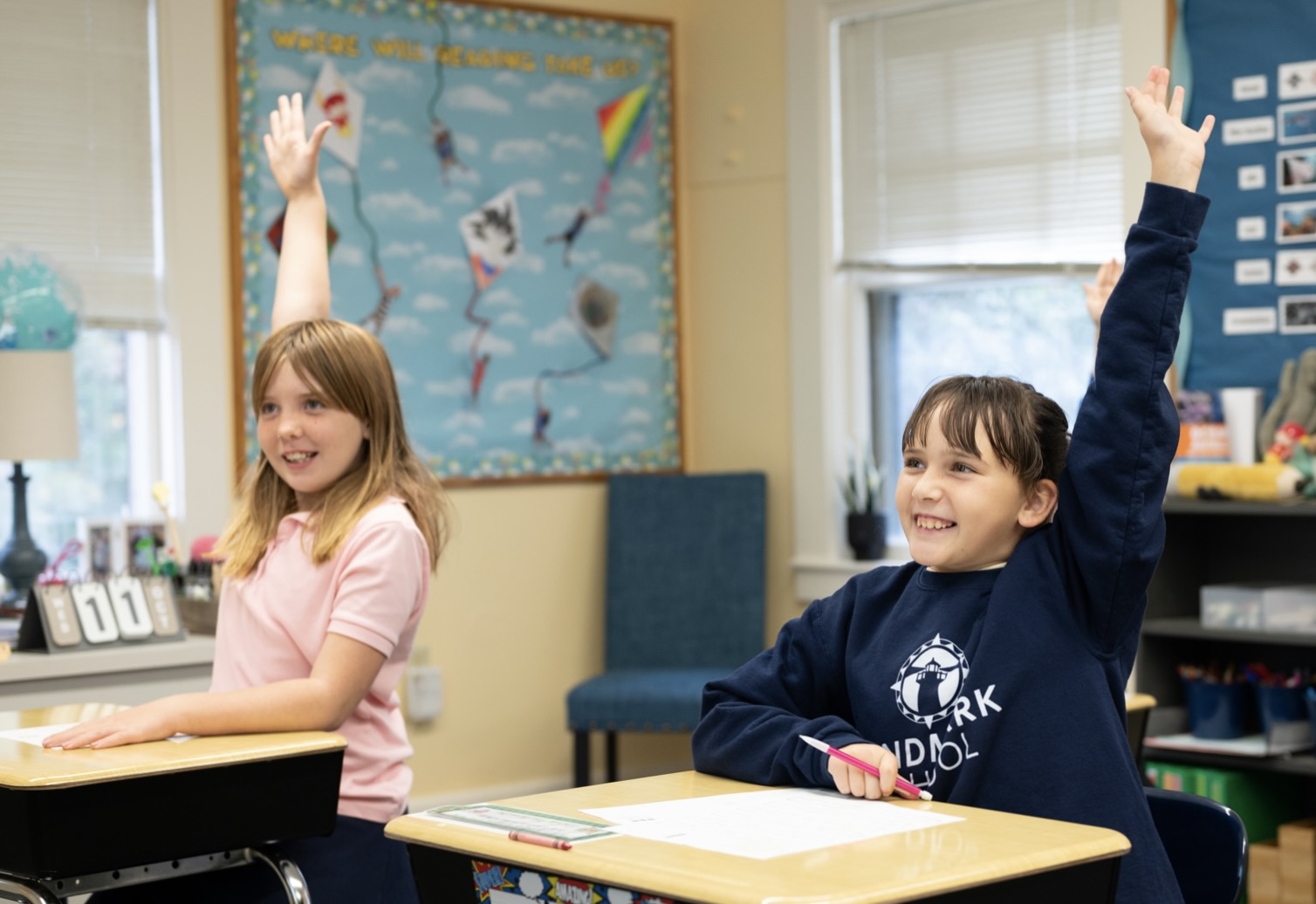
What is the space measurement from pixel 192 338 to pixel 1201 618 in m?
2.64

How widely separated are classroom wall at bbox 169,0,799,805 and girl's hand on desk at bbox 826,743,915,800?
127 inches

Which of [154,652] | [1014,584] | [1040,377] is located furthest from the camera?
[1040,377]

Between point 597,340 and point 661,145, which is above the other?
point 661,145

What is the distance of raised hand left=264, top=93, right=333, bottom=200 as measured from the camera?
267cm

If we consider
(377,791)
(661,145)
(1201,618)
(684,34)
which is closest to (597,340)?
(661,145)

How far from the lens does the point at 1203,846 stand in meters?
1.91

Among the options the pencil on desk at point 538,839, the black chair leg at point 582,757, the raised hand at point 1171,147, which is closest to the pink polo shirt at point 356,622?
the pencil on desk at point 538,839

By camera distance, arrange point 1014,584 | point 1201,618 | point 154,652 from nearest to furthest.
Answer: point 1014,584 → point 154,652 → point 1201,618

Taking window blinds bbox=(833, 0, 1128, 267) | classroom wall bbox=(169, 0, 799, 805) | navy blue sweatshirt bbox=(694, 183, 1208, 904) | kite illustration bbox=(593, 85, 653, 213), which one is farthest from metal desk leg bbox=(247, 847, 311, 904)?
kite illustration bbox=(593, 85, 653, 213)

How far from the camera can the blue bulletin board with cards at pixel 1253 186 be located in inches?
152

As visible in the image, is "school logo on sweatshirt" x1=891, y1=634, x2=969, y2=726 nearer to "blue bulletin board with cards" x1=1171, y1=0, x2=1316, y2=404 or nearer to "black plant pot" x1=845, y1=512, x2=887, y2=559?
"blue bulletin board with cards" x1=1171, y1=0, x2=1316, y2=404

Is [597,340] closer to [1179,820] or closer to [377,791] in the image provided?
[377,791]

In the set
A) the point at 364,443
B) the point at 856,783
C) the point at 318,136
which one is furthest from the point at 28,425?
the point at 856,783

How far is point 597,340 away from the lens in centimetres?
509
